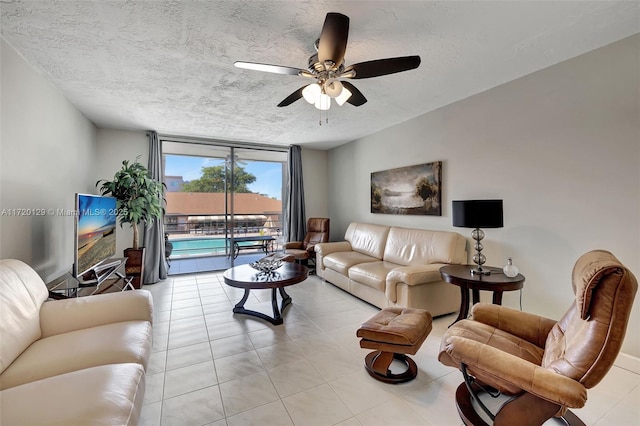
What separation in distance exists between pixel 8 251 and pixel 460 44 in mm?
3990

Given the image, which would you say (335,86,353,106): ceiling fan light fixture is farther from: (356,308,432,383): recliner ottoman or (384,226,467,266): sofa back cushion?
(384,226,467,266): sofa back cushion

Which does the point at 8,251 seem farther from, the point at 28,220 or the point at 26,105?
the point at 26,105

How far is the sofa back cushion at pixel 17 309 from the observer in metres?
1.41

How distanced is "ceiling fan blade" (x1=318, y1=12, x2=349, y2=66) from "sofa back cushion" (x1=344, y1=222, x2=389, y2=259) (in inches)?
116

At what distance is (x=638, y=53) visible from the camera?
1988mm

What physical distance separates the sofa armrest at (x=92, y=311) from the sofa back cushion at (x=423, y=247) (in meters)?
2.98

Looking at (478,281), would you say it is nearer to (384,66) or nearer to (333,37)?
(384,66)

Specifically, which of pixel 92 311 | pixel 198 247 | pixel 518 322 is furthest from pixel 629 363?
pixel 198 247

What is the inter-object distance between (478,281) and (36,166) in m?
4.22

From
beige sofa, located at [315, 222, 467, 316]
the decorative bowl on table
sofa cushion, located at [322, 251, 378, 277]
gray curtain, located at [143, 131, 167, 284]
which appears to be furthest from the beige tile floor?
gray curtain, located at [143, 131, 167, 284]

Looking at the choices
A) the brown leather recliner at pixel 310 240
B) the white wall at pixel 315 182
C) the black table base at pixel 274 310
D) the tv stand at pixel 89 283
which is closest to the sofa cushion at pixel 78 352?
the tv stand at pixel 89 283

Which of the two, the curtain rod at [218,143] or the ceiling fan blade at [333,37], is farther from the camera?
the curtain rod at [218,143]

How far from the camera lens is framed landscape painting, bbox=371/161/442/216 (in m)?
3.61

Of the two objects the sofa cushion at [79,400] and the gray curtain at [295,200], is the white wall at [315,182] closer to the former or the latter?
the gray curtain at [295,200]
